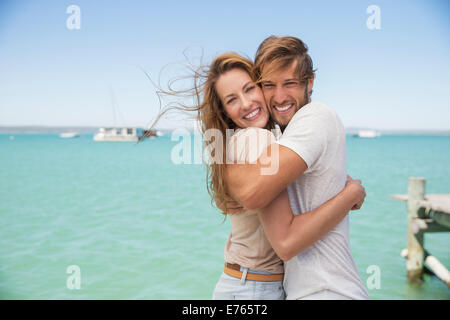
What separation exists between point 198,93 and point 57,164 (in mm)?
43273

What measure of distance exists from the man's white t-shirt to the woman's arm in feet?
0.20

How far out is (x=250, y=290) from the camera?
2.16m

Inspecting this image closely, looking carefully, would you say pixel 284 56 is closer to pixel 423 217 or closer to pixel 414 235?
pixel 423 217

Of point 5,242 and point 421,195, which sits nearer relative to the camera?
point 421,195

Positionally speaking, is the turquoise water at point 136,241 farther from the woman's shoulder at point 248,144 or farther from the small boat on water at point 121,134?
the small boat on water at point 121,134

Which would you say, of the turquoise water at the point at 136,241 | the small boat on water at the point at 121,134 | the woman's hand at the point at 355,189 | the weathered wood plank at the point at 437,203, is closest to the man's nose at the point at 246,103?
the woman's hand at the point at 355,189

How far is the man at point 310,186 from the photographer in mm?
1814

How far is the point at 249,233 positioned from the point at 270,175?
561 mm

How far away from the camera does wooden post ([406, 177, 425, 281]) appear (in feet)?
26.6

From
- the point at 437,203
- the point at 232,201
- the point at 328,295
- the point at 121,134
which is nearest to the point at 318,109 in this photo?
the point at 232,201

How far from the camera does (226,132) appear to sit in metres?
2.40

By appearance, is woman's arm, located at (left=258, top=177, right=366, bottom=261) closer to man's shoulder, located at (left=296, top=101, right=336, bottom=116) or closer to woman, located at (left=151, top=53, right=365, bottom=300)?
woman, located at (left=151, top=53, right=365, bottom=300)
